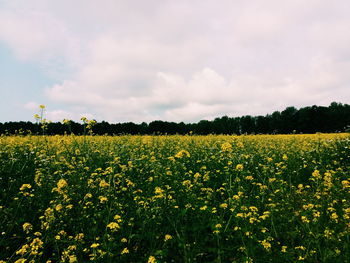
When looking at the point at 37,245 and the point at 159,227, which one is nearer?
the point at 37,245

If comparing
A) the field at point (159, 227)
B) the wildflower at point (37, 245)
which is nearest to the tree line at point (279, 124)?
the field at point (159, 227)

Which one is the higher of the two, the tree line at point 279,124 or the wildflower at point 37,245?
the tree line at point 279,124

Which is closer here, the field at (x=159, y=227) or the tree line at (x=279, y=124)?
the field at (x=159, y=227)

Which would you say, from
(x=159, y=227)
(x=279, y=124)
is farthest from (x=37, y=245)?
(x=279, y=124)

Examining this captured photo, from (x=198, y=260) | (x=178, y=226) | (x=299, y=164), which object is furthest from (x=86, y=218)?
(x=299, y=164)

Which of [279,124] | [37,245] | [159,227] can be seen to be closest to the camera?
[37,245]

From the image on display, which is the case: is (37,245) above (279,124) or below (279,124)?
below

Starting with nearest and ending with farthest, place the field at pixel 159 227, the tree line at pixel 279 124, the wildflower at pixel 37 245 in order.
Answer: the wildflower at pixel 37 245, the field at pixel 159 227, the tree line at pixel 279 124

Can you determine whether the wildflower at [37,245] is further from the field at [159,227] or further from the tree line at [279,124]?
the tree line at [279,124]

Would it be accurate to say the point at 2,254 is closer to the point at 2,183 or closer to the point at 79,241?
the point at 79,241

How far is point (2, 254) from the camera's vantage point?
309cm

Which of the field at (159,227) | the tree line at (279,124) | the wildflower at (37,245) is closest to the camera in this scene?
the wildflower at (37,245)

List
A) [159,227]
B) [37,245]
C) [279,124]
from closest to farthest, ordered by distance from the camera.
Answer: [37,245], [159,227], [279,124]

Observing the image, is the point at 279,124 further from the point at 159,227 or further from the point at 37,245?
the point at 37,245
